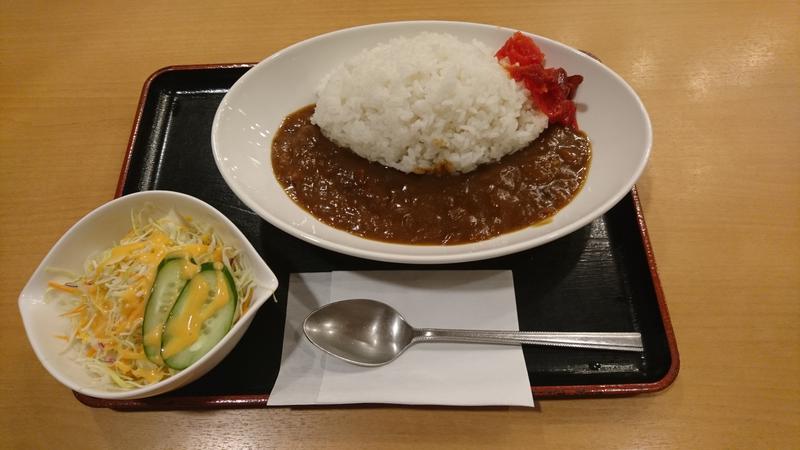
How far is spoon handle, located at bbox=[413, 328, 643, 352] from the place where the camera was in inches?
70.0

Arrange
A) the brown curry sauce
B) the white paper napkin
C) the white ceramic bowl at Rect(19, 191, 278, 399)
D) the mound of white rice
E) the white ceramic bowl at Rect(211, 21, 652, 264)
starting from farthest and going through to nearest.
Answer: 1. the mound of white rice
2. the brown curry sauce
3. the white ceramic bowl at Rect(211, 21, 652, 264)
4. the white paper napkin
5. the white ceramic bowl at Rect(19, 191, 278, 399)

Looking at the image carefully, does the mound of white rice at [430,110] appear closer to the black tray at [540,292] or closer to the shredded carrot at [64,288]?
the black tray at [540,292]

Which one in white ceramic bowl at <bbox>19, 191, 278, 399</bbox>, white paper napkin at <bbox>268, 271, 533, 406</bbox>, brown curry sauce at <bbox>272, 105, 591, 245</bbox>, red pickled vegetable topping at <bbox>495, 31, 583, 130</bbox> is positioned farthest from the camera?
red pickled vegetable topping at <bbox>495, 31, 583, 130</bbox>

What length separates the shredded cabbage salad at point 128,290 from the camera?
160 cm

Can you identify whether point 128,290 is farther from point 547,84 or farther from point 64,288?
point 547,84

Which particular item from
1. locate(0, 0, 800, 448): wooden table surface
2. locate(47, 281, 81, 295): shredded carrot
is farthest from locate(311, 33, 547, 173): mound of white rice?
locate(47, 281, 81, 295): shredded carrot

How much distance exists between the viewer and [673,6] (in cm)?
312

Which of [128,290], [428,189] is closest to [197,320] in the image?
[128,290]

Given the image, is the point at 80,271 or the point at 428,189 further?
the point at 428,189

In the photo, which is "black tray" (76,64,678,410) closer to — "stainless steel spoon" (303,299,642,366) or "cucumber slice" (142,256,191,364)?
"stainless steel spoon" (303,299,642,366)

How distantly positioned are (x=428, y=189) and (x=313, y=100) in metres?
0.92

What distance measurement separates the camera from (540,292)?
197 centimetres

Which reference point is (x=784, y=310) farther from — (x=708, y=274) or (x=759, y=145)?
(x=759, y=145)

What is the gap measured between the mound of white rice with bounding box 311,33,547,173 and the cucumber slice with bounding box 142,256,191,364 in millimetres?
1088
